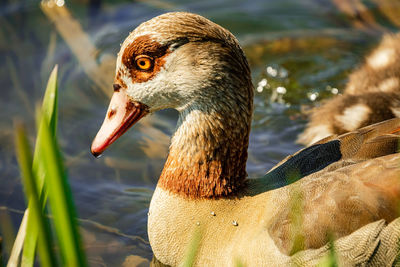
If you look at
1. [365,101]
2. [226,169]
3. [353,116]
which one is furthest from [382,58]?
[226,169]

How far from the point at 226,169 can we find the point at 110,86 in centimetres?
259

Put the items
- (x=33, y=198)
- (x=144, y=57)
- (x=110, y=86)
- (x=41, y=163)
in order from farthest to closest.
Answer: (x=110, y=86) → (x=144, y=57) → (x=41, y=163) → (x=33, y=198)

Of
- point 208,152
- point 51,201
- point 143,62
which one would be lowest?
point 208,152

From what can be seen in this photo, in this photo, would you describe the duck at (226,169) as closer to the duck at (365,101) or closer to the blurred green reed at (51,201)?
the duck at (365,101)

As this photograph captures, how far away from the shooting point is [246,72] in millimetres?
3297

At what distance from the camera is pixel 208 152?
3346mm

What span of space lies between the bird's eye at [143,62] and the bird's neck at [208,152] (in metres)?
0.33

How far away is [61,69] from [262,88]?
1.94 metres

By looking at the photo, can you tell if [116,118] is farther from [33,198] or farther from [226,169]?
[33,198]

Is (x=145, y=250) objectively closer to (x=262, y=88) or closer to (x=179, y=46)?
(x=179, y=46)

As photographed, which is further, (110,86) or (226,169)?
(110,86)

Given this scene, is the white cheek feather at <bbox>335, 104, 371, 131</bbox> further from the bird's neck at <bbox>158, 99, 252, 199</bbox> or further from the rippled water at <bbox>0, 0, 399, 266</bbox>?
the bird's neck at <bbox>158, 99, 252, 199</bbox>

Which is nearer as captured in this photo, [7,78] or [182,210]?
[182,210]

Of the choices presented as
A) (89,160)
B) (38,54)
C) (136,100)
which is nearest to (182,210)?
(136,100)
